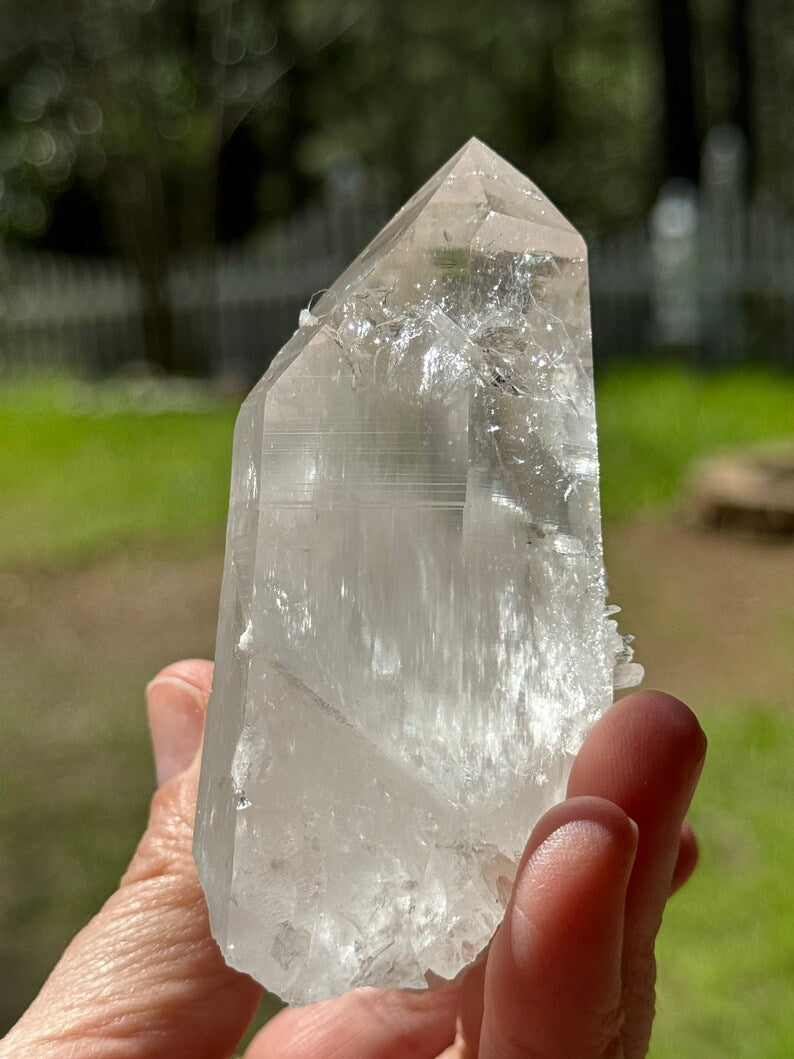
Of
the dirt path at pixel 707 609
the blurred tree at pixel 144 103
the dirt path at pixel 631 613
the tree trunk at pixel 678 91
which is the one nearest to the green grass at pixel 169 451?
the dirt path at pixel 631 613

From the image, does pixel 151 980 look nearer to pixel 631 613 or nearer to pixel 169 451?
pixel 631 613

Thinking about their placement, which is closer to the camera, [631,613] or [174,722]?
[174,722]

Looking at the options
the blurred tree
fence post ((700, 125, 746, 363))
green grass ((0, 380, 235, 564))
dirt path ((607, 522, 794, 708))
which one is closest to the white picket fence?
fence post ((700, 125, 746, 363))

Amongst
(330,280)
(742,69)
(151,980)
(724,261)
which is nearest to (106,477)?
(330,280)

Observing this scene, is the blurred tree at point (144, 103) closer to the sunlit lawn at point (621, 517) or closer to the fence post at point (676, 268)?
the sunlit lawn at point (621, 517)

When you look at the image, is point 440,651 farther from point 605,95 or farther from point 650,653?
point 605,95

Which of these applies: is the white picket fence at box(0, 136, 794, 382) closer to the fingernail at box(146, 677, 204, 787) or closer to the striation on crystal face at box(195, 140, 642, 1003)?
the fingernail at box(146, 677, 204, 787)
